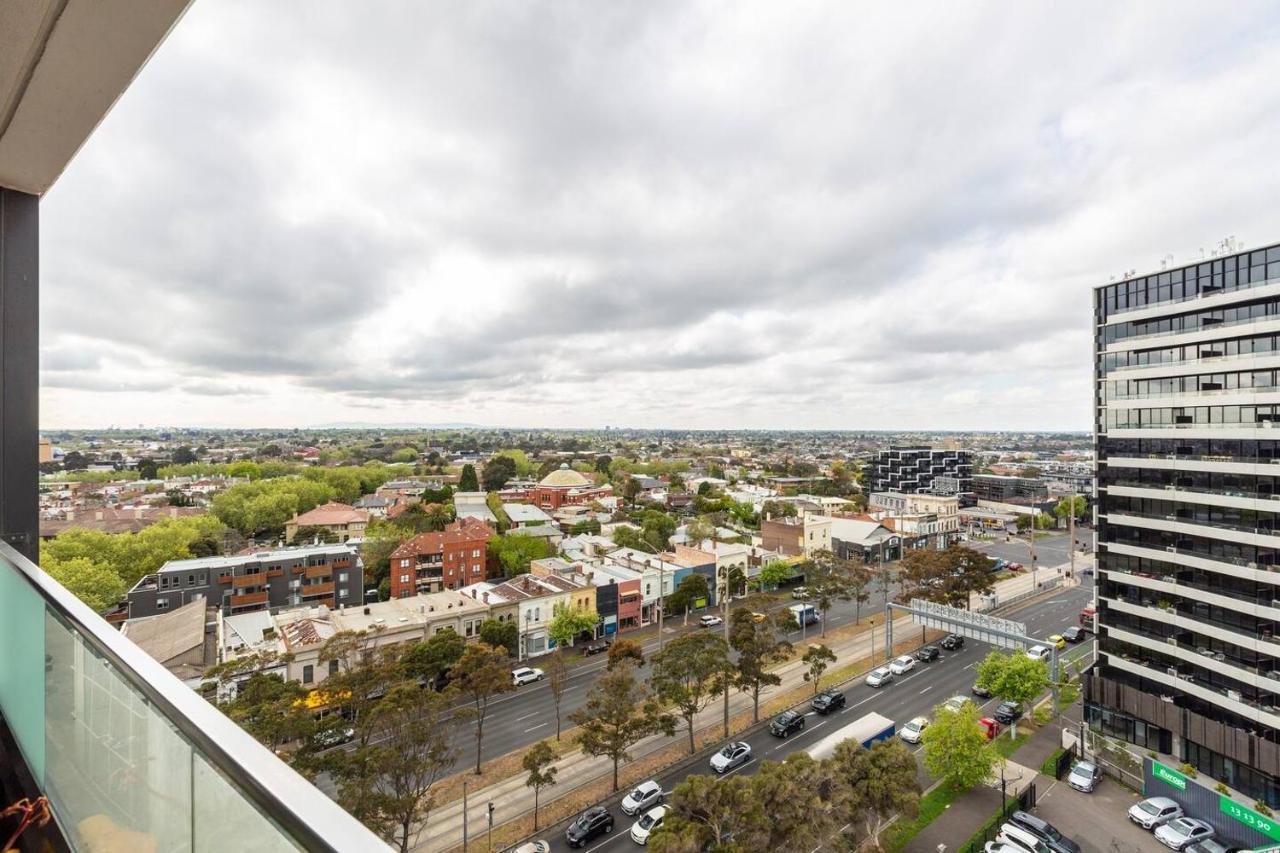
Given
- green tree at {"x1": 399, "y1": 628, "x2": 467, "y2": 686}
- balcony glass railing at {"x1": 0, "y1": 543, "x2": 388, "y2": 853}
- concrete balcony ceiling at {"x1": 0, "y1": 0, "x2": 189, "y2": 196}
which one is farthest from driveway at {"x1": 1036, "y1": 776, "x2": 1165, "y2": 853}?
concrete balcony ceiling at {"x1": 0, "y1": 0, "x2": 189, "y2": 196}

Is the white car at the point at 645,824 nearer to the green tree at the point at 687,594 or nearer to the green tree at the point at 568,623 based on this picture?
the green tree at the point at 568,623

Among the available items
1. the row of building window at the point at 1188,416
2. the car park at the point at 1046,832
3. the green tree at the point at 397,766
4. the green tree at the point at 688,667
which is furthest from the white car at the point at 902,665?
the green tree at the point at 397,766

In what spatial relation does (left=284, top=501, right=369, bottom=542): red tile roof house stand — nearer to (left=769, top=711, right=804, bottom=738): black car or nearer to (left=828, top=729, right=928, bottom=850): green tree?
(left=769, top=711, right=804, bottom=738): black car

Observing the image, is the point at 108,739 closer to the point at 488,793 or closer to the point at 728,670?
the point at 488,793

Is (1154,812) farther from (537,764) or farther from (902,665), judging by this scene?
(537,764)

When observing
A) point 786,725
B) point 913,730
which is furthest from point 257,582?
point 913,730
